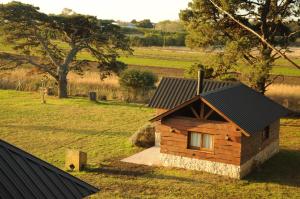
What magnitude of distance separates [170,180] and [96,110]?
57.9 ft

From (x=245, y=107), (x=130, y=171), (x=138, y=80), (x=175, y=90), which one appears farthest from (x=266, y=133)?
(x=138, y=80)

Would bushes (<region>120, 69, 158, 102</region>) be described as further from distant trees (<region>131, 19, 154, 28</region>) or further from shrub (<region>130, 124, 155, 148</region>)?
Answer: distant trees (<region>131, 19, 154, 28</region>)

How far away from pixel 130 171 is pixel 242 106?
6515 millimetres

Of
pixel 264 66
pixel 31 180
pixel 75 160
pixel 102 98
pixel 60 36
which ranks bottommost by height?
pixel 75 160

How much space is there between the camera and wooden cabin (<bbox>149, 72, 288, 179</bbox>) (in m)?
21.0

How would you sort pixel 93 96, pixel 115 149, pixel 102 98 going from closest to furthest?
pixel 115 149 < pixel 93 96 < pixel 102 98

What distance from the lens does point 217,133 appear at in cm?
2130

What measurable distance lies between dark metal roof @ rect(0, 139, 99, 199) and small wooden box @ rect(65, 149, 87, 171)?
11.4 metres

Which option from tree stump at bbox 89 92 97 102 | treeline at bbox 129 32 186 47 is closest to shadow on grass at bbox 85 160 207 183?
tree stump at bbox 89 92 97 102

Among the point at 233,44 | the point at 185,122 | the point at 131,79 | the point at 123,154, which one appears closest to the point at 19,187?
the point at 185,122

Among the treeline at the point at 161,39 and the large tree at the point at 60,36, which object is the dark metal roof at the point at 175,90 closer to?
the large tree at the point at 60,36

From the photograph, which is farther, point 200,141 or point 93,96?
point 93,96

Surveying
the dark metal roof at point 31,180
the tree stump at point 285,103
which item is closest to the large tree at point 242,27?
the tree stump at point 285,103

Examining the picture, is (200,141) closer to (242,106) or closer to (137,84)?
(242,106)
